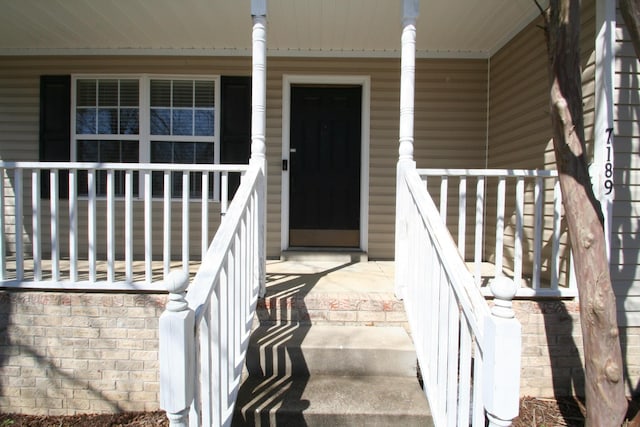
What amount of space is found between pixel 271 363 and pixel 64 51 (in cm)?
437

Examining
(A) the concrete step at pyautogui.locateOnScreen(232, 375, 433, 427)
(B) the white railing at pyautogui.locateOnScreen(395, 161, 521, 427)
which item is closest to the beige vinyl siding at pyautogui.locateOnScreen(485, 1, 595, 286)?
(B) the white railing at pyautogui.locateOnScreen(395, 161, 521, 427)

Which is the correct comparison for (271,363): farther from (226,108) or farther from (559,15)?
(226,108)

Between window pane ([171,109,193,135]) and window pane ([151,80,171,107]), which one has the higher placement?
window pane ([151,80,171,107])

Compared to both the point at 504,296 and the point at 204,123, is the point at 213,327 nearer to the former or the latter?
the point at 504,296

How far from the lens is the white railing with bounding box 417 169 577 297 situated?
2846 millimetres

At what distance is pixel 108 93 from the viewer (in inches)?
184

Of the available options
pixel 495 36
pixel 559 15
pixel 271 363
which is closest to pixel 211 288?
pixel 271 363

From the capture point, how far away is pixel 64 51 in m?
4.58

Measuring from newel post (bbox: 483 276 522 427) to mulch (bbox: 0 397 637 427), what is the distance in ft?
5.15

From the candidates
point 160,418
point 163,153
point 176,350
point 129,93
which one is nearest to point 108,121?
point 129,93

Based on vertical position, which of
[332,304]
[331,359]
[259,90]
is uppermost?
[259,90]

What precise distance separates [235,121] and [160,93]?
945mm

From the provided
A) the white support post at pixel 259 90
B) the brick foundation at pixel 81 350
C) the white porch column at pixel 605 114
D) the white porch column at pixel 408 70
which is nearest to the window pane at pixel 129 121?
the brick foundation at pixel 81 350

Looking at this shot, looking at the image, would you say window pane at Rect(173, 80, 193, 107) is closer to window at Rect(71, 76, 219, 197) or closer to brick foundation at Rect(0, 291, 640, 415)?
window at Rect(71, 76, 219, 197)
